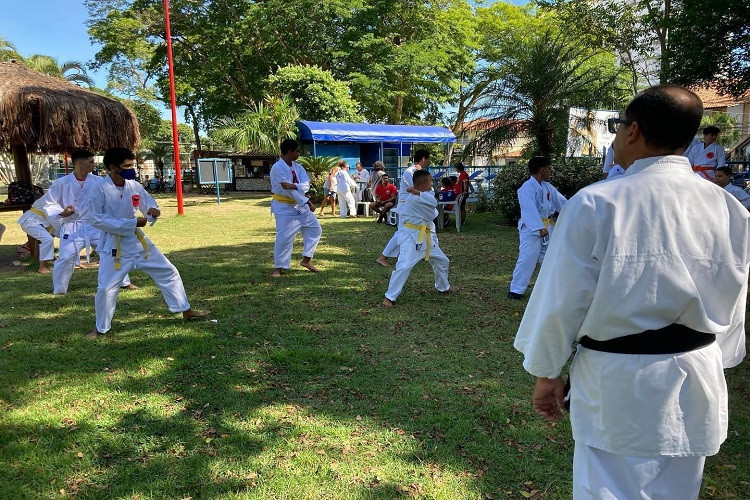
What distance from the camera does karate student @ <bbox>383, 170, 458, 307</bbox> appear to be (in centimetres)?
606

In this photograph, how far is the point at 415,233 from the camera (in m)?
6.14

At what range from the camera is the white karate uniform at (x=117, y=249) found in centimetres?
491

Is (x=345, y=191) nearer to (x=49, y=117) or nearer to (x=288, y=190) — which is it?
(x=288, y=190)

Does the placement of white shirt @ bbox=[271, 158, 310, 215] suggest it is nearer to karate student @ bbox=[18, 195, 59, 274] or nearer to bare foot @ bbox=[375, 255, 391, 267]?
bare foot @ bbox=[375, 255, 391, 267]

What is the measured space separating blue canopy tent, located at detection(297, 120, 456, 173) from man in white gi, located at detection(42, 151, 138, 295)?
12.7m

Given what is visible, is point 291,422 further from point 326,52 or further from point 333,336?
point 326,52

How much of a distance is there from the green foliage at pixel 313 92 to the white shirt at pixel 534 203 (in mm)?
17529

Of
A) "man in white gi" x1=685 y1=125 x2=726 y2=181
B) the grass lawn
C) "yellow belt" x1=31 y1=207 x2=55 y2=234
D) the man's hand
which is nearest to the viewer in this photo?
the man's hand

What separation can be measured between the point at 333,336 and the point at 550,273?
3636 millimetres

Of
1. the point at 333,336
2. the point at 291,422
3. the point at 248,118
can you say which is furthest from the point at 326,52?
the point at 291,422

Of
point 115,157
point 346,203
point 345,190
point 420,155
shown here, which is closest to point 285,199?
point 420,155

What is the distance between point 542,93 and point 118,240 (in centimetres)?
1118

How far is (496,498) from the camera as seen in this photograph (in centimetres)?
271

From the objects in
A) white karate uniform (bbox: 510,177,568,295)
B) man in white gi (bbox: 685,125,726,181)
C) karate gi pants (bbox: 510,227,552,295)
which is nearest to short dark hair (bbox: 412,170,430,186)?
white karate uniform (bbox: 510,177,568,295)
